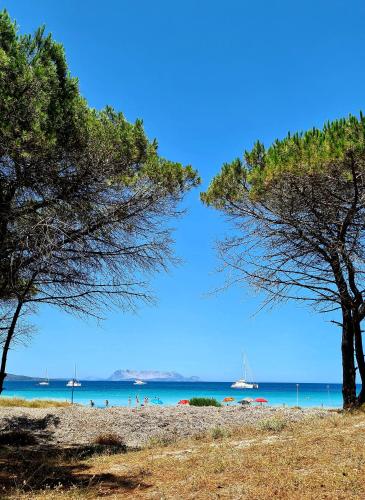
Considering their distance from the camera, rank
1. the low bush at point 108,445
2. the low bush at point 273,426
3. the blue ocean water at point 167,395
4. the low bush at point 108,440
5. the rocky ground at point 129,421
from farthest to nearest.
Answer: the blue ocean water at point 167,395 < the rocky ground at point 129,421 < the low bush at point 108,440 < the low bush at point 273,426 < the low bush at point 108,445

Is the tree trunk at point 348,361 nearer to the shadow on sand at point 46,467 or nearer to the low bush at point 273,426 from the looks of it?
the low bush at point 273,426

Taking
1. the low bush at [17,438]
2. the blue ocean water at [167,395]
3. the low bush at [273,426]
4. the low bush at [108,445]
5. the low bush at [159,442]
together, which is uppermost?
the low bush at [273,426]

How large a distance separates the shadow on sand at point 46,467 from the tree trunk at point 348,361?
6.29 metres

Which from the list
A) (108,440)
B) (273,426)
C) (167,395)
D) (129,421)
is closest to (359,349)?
(273,426)

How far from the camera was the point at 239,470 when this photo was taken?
6090 millimetres

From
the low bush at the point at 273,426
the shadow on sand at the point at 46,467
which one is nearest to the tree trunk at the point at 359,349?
the low bush at the point at 273,426

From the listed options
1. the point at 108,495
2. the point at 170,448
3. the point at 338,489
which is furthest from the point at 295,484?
the point at 170,448

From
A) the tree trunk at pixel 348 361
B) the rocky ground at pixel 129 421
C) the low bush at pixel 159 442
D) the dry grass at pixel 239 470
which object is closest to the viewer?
the dry grass at pixel 239 470

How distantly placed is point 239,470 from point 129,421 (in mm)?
6906

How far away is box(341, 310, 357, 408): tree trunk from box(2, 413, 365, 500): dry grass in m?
3.90

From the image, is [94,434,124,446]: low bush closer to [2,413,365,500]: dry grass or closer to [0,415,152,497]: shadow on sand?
[0,415,152,497]: shadow on sand

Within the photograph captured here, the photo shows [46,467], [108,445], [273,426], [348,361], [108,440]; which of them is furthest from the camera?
[348,361]

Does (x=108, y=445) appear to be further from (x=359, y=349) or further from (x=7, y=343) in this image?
(x=359, y=349)

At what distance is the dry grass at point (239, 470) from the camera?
5.22 metres
